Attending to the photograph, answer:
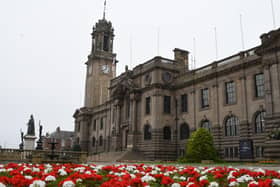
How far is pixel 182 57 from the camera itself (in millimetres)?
59469

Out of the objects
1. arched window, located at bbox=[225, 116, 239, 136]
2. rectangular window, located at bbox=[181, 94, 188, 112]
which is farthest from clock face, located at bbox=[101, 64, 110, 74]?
arched window, located at bbox=[225, 116, 239, 136]

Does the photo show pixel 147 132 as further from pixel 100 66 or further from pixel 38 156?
pixel 100 66

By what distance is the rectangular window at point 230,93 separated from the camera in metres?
43.3

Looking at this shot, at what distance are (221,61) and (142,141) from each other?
19534 mm

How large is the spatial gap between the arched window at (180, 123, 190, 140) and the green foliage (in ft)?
35.7

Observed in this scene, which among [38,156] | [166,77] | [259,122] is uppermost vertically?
[166,77]

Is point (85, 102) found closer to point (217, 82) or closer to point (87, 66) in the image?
point (87, 66)

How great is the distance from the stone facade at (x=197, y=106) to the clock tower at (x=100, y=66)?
9.25m

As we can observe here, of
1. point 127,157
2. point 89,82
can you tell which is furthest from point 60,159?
point 89,82

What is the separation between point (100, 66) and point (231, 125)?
4885cm

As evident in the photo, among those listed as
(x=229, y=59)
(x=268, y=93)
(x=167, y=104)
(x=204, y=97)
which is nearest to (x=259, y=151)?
(x=268, y=93)

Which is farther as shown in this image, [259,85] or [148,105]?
[148,105]

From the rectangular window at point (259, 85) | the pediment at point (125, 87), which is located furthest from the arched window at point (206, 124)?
the pediment at point (125, 87)

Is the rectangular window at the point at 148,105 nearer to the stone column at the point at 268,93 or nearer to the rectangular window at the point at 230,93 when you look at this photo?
the rectangular window at the point at 230,93
